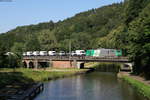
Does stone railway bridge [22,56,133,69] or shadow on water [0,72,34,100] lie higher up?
stone railway bridge [22,56,133,69]

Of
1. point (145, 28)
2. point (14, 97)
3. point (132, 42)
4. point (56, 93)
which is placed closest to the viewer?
point (14, 97)

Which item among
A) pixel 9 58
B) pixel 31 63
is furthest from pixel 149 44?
pixel 31 63

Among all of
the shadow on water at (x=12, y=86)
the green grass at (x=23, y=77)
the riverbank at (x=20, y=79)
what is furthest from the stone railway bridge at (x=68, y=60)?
the shadow on water at (x=12, y=86)

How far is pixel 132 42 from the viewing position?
72.4m

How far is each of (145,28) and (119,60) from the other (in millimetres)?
41658

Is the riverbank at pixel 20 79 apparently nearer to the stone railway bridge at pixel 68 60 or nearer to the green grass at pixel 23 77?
the green grass at pixel 23 77

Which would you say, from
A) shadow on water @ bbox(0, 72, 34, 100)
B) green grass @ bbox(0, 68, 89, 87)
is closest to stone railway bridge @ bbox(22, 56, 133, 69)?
green grass @ bbox(0, 68, 89, 87)

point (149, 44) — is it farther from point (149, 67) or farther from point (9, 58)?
point (9, 58)

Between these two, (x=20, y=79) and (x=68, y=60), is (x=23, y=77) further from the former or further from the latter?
(x=68, y=60)

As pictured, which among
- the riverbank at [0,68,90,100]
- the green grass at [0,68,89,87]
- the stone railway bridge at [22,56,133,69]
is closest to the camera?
the riverbank at [0,68,90,100]

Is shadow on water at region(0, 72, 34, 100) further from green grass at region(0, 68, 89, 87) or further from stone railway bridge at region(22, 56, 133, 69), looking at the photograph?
stone railway bridge at region(22, 56, 133, 69)

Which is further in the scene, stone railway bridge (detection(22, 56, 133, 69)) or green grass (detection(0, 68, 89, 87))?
stone railway bridge (detection(22, 56, 133, 69))

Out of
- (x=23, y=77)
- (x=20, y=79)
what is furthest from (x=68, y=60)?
(x=20, y=79)

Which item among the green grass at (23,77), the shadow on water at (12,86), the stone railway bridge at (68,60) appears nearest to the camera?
the shadow on water at (12,86)
